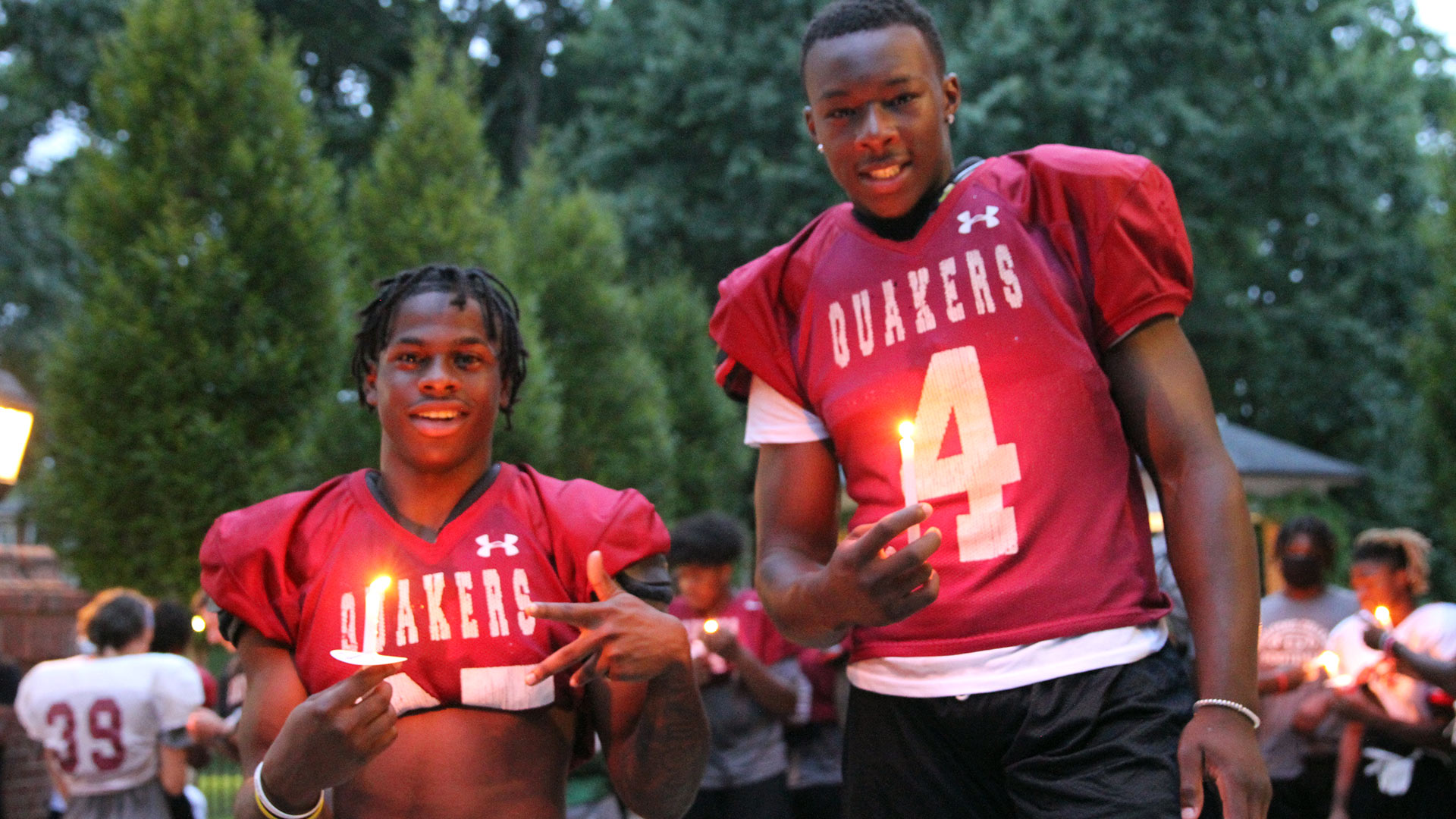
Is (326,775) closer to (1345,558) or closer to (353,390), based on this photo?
(353,390)

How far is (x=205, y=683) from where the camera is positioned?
7934 mm

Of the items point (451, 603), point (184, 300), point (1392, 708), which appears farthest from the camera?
point (184, 300)

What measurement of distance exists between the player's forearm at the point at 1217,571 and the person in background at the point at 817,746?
4.94 meters

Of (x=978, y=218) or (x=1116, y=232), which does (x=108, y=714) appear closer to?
(x=978, y=218)

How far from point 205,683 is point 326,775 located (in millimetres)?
5919

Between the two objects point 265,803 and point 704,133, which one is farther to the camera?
point 704,133

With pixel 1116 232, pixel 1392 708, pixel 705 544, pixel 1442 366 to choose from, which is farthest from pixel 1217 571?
pixel 1442 366

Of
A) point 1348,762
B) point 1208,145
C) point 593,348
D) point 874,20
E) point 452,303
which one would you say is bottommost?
point 1348,762

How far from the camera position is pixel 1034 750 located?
2.41m

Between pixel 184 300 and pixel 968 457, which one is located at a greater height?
pixel 184 300

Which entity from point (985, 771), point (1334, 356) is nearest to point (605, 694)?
point (985, 771)

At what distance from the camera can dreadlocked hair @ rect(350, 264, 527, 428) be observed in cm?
328

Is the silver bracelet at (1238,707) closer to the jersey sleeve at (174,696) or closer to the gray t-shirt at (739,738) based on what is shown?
the gray t-shirt at (739,738)

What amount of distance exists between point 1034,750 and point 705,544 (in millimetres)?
4735
